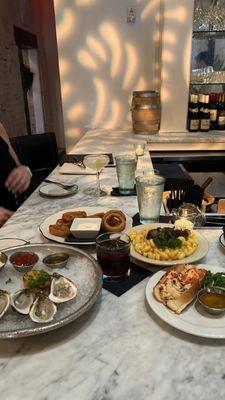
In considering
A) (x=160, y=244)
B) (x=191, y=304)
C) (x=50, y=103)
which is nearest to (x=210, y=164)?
(x=160, y=244)

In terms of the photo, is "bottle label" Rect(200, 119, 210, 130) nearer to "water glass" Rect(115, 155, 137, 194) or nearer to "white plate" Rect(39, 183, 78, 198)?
"water glass" Rect(115, 155, 137, 194)

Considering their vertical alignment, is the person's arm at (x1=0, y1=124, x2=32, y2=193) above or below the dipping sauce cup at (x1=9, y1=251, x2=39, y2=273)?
below

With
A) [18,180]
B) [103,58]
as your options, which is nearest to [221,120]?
[103,58]

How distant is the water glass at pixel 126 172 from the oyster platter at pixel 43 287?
25.9 inches

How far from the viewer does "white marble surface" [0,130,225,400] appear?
528mm

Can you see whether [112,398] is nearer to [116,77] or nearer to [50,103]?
[116,77]

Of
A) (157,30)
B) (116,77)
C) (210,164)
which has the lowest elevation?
(210,164)

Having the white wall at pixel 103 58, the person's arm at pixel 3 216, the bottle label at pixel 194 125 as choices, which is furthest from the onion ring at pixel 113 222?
the white wall at pixel 103 58

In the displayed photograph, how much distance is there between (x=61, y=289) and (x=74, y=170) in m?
1.17

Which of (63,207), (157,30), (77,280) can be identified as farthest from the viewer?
(157,30)

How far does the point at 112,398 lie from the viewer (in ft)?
1.70

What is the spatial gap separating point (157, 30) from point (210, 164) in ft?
→ 4.57

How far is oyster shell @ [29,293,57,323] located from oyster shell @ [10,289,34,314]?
1 cm

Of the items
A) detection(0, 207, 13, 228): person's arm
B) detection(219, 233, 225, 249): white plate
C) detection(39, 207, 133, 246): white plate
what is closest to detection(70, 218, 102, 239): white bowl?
detection(39, 207, 133, 246): white plate
